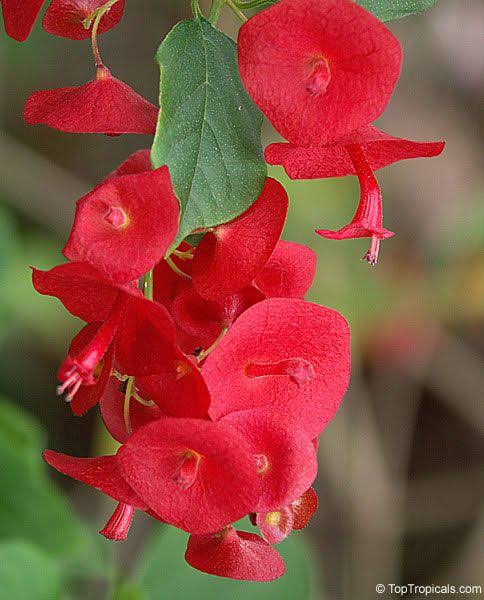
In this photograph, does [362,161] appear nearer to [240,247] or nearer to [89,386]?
[240,247]

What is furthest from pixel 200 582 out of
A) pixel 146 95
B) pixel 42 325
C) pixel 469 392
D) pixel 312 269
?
pixel 146 95

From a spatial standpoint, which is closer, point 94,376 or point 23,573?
point 94,376

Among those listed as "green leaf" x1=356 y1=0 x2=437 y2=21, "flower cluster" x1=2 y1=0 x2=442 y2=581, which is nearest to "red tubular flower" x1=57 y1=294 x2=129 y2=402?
"flower cluster" x1=2 y1=0 x2=442 y2=581

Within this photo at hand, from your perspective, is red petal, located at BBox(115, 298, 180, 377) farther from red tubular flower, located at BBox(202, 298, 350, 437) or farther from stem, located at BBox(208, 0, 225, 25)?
stem, located at BBox(208, 0, 225, 25)

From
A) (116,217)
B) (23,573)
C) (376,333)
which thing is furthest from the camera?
(376,333)

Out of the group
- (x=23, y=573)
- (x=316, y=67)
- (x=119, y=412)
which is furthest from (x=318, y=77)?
(x=23, y=573)
